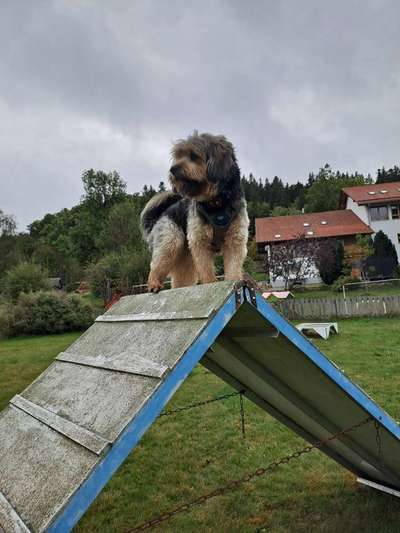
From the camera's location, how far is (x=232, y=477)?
13.3 ft

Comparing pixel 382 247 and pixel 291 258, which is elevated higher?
pixel 382 247

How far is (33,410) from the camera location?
214 centimetres

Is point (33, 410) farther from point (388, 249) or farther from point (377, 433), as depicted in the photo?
point (388, 249)

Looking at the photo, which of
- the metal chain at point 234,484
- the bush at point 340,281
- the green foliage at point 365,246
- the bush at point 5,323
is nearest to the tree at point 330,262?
the bush at point 340,281

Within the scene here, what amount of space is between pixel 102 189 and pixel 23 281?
32.8m

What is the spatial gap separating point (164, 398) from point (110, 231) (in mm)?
38489

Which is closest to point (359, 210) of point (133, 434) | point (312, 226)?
point (312, 226)

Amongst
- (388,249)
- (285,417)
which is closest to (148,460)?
(285,417)

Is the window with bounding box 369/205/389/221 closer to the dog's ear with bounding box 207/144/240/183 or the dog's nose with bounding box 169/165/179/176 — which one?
the dog's ear with bounding box 207/144/240/183

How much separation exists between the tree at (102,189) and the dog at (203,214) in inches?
1975

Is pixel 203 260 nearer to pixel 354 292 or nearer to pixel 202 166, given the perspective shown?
pixel 202 166

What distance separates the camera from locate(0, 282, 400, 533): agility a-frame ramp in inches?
59.1

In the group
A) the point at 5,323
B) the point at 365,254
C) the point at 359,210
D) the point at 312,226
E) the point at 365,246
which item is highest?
the point at 359,210

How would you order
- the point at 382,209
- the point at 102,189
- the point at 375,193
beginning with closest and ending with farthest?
1. the point at 382,209
2. the point at 375,193
3. the point at 102,189
